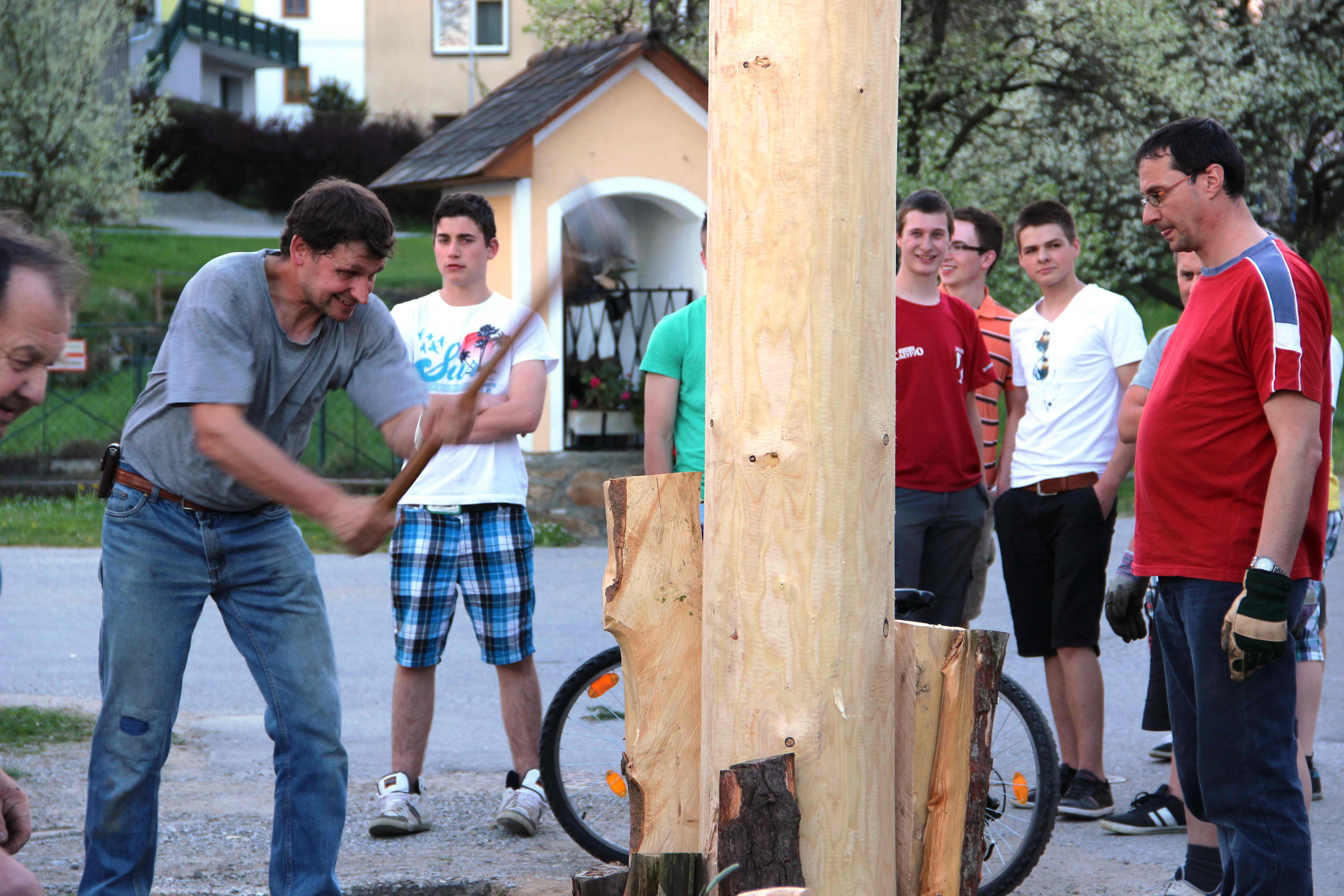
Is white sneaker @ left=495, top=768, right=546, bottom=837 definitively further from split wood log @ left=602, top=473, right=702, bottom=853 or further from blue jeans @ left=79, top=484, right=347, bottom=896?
split wood log @ left=602, top=473, right=702, bottom=853

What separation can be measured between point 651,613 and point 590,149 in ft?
28.3

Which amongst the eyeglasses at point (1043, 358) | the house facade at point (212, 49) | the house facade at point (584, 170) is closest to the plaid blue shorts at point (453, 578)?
the eyeglasses at point (1043, 358)

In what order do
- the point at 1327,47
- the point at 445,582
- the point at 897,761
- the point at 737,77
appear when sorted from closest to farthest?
→ the point at 737,77 → the point at 897,761 → the point at 445,582 → the point at 1327,47

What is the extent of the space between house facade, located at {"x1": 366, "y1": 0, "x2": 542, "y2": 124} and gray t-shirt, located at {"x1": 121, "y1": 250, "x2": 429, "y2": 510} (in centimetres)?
3942

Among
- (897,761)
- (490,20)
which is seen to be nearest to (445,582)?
(897,761)

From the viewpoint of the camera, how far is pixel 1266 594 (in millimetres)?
2781

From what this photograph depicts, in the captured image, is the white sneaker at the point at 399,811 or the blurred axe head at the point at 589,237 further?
the white sneaker at the point at 399,811

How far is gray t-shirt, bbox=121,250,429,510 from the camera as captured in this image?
10.4 feet

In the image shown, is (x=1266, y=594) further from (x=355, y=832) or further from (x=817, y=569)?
(x=355, y=832)

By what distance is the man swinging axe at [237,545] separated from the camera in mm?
3229

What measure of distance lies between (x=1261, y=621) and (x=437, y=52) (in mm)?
42422

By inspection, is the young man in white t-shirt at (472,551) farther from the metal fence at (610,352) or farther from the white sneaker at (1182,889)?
the metal fence at (610,352)

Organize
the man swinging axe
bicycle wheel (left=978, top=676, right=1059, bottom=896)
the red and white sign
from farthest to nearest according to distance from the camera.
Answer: the red and white sign
bicycle wheel (left=978, top=676, right=1059, bottom=896)
the man swinging axe

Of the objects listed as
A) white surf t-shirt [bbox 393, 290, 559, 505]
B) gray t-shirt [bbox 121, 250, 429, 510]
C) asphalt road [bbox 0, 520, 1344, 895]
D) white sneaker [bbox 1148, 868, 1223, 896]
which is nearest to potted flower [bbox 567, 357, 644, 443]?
asphalt road [bbox 0, 520, 1344, 895]
